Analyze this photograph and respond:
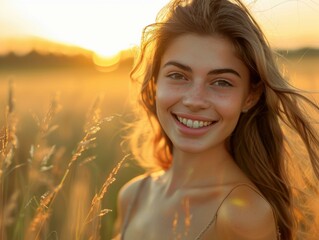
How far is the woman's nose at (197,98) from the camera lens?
261cm

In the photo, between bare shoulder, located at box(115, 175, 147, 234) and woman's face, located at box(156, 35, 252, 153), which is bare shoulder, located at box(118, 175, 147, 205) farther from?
woman's face, located at box(156, 35, 252, 153)

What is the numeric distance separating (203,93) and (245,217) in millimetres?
559

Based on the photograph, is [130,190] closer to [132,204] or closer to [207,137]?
[132,204]

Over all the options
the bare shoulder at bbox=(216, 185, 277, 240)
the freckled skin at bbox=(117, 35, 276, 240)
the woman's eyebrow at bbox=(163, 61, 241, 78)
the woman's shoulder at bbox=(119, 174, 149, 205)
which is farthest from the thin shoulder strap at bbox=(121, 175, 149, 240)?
the woman's eyebrow at bbox=(163, 61, 241, 78)

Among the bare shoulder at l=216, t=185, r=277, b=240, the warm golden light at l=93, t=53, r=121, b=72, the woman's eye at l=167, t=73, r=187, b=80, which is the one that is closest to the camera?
the bare shoulder at l=216, t=185, r=277, b=240

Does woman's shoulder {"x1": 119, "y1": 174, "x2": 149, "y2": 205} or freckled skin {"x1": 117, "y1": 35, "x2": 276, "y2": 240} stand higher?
freckled skin {"x1": 117, "y1": 35, "x2": 276, "y2": 240}

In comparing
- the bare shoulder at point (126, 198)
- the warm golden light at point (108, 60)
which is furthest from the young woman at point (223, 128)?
the warm golden light at point (108, 60)

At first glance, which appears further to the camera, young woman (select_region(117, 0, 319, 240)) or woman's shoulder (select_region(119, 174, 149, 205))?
woman's shoulder (select_region(119, 174, 149, 205))

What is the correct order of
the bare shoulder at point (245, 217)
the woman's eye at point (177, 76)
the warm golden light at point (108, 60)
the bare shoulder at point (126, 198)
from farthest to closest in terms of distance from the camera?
the warm golden light at point (108, 60) → the bare shoulder at point (126, 198) → the woman's eye at point (177, 76) → the bare shoulder at point (245, 217)

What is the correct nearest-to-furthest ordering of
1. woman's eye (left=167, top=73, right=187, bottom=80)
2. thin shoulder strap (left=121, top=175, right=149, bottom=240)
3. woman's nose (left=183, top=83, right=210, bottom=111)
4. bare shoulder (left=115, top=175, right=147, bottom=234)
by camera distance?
woman's nose (left=183, top=83, right=210, bottom=111), woman's eye (left=167, top=73, right=187, bottom=80), thin shoulder strap (left=121, top=175, right=149, bottom=240), bare shoulder (left=115, top=175, right=147, bottom=234)

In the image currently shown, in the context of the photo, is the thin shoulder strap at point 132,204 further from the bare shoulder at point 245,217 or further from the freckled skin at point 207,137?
the bare shoulder at point 245,217

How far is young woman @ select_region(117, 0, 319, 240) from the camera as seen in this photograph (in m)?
2.64

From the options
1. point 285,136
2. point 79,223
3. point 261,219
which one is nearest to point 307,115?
point 285,136

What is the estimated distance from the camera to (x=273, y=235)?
2615 millimetres
